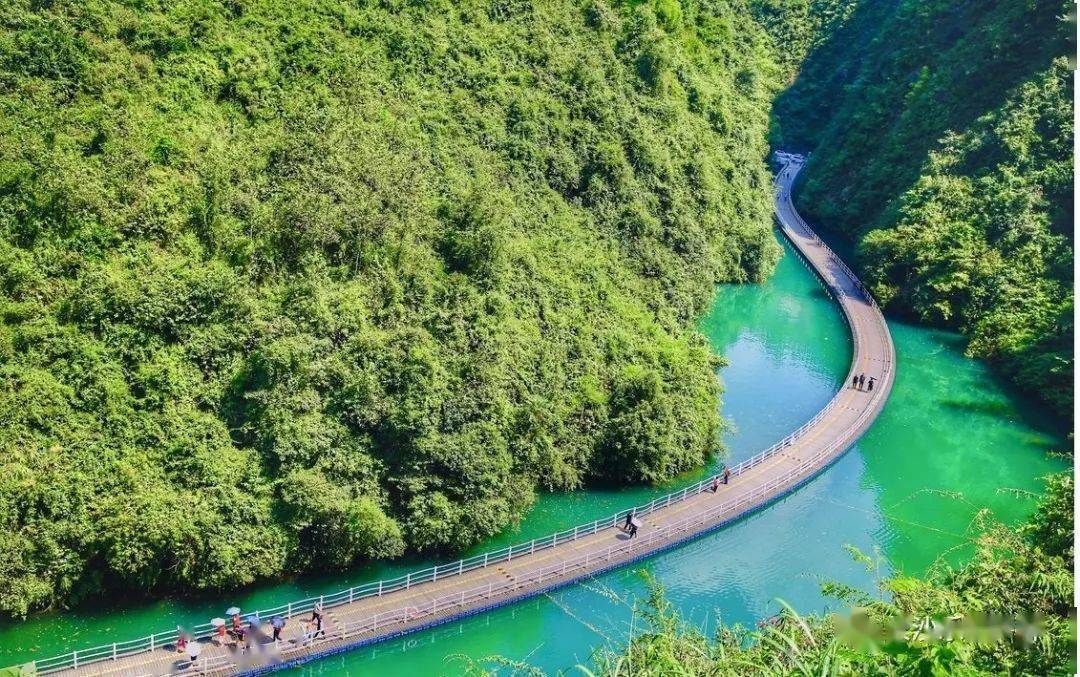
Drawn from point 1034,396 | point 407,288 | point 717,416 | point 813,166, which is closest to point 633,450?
point 717,416

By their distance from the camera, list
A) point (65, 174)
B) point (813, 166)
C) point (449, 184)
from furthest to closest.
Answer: point (813, 166)
point (449, 184)
point (65, 174)

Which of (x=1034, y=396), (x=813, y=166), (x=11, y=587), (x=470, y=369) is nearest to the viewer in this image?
(x=11, y=587)

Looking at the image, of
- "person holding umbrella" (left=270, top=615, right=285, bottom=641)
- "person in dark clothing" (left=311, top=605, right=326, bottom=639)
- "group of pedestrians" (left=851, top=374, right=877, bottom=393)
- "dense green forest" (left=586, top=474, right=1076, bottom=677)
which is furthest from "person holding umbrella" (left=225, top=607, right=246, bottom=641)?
"group of pedestrians" (left=851, top=374, right=877, bottom=393)

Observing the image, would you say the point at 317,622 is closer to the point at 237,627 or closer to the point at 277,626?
the point at 277,626

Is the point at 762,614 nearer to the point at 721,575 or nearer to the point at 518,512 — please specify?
the point at 721,575

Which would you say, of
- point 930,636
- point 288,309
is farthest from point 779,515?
point 930,636

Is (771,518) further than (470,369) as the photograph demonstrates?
Yes

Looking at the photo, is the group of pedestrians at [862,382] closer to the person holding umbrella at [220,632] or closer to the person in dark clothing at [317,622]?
the person in dark clothing at [317,622]

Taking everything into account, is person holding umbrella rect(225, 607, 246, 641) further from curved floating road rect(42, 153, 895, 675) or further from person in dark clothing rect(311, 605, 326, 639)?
person in dark clothing rect(311, 605, 326, 639)
